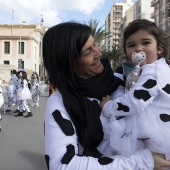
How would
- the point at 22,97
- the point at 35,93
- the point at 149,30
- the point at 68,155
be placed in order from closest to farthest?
the point at 68,155 → the point at 149,30 → the point at 22,97 → the point at 35,93

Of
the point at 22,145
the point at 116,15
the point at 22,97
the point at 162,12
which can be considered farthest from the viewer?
the point at 116,15

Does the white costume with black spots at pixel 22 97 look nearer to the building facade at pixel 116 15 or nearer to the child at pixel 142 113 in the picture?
the child at pixel 142 113

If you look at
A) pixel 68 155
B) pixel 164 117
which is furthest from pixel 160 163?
pixel 68 155

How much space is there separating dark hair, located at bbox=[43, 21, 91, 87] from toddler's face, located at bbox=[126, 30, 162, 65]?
264mm

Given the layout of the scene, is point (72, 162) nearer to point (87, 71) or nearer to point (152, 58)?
point (87, 71)

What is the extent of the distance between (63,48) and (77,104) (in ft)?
0.97

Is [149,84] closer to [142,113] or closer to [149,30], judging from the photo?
[142,113]

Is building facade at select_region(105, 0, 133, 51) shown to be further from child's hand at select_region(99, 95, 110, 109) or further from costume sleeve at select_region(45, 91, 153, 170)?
costume sleeve at select_region(45, 91, 153, 170)

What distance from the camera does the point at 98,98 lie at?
1645 millimetres

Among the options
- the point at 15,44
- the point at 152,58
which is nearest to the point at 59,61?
the point at 152,58

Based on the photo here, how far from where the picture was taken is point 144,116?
4.53ft

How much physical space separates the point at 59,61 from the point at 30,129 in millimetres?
6299

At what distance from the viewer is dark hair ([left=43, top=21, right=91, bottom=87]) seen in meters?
1.50

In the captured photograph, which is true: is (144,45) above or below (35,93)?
above
